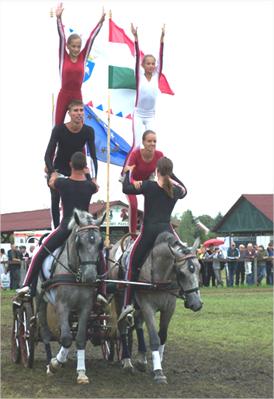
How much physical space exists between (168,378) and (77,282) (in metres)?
1.90

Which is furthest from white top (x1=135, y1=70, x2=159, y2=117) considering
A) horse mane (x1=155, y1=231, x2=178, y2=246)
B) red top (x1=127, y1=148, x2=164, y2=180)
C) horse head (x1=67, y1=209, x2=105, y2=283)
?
horse head (x1=67, y1=209, x2=105, y2=283)

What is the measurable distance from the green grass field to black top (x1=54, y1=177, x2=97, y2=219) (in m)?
2.33

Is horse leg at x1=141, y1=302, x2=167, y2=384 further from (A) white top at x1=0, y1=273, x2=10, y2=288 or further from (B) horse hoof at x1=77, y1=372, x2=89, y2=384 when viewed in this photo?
(A) white top at x1=0, y1=273, x2=10, y2=288

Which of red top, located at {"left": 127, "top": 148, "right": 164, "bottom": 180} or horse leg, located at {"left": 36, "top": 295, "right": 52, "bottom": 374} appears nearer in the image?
horse leg, located at {"left": 36, "top": 295, "right": 52, "bottom": 374}

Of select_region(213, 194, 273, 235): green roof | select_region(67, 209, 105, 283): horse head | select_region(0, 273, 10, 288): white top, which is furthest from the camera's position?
select_region(213, 194, 273, 235): green roof

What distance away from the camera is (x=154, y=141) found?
35.9 ft

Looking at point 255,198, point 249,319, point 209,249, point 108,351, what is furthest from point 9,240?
point 108,351

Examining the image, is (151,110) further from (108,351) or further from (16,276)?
Answer: (16,276)

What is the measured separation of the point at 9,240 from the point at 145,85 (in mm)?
48713

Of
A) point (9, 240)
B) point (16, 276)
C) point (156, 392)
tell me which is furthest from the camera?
point (9, 240)

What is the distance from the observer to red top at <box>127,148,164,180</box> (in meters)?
11.1

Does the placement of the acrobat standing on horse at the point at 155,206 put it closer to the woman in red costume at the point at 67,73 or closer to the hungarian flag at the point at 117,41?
the woman in red costume at the point at 67,73

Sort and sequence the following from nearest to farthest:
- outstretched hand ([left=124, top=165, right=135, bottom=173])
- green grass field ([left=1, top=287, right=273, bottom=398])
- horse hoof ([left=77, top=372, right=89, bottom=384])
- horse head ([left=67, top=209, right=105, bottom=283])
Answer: green grass field ([left=1, top=287, right=273, bottom=398])
horse head ([left=67, top=209, right=105, bottom=283])
horse hoof ([left=77, top=372, right=89, bottom=384])
outstretched hand ([left=124, top=165, right=135, bottom=173])

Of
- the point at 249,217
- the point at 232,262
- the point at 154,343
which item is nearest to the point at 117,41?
the point at 154,343
